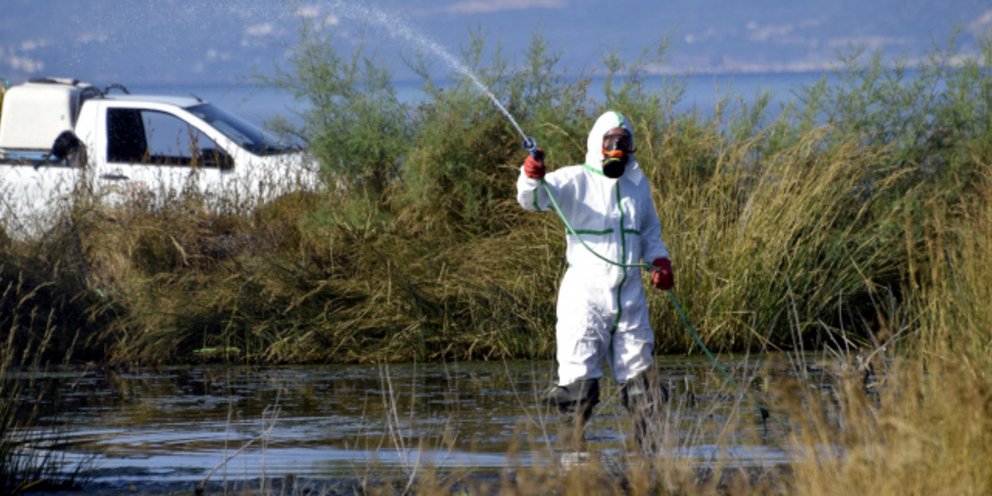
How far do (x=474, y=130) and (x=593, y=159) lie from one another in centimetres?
587

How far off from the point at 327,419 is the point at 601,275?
2.64m

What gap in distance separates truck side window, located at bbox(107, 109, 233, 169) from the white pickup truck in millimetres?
11

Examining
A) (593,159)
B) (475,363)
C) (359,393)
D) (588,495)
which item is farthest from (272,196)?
(588,495)

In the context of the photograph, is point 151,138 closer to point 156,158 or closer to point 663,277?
point 156,158

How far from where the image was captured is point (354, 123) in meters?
14.7

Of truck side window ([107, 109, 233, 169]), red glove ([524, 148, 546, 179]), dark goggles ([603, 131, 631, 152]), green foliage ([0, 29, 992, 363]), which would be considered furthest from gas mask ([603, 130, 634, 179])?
truck side window ([107, 109, 233, 169])

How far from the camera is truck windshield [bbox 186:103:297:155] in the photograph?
16.3 metres

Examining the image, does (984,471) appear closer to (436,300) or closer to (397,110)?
(436,300)

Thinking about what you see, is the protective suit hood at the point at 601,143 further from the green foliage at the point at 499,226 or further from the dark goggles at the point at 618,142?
the green foliage at the point at 499,226

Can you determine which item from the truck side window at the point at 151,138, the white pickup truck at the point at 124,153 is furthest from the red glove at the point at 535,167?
the truck side window at the point at 151,138

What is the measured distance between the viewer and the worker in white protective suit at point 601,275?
25.7 ft

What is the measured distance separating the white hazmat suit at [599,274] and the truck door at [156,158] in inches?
285

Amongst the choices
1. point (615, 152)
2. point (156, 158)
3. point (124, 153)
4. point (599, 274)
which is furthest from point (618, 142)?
point (124, 153)

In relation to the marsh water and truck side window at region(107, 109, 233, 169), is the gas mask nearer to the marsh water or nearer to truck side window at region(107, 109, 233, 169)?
the marsh water
